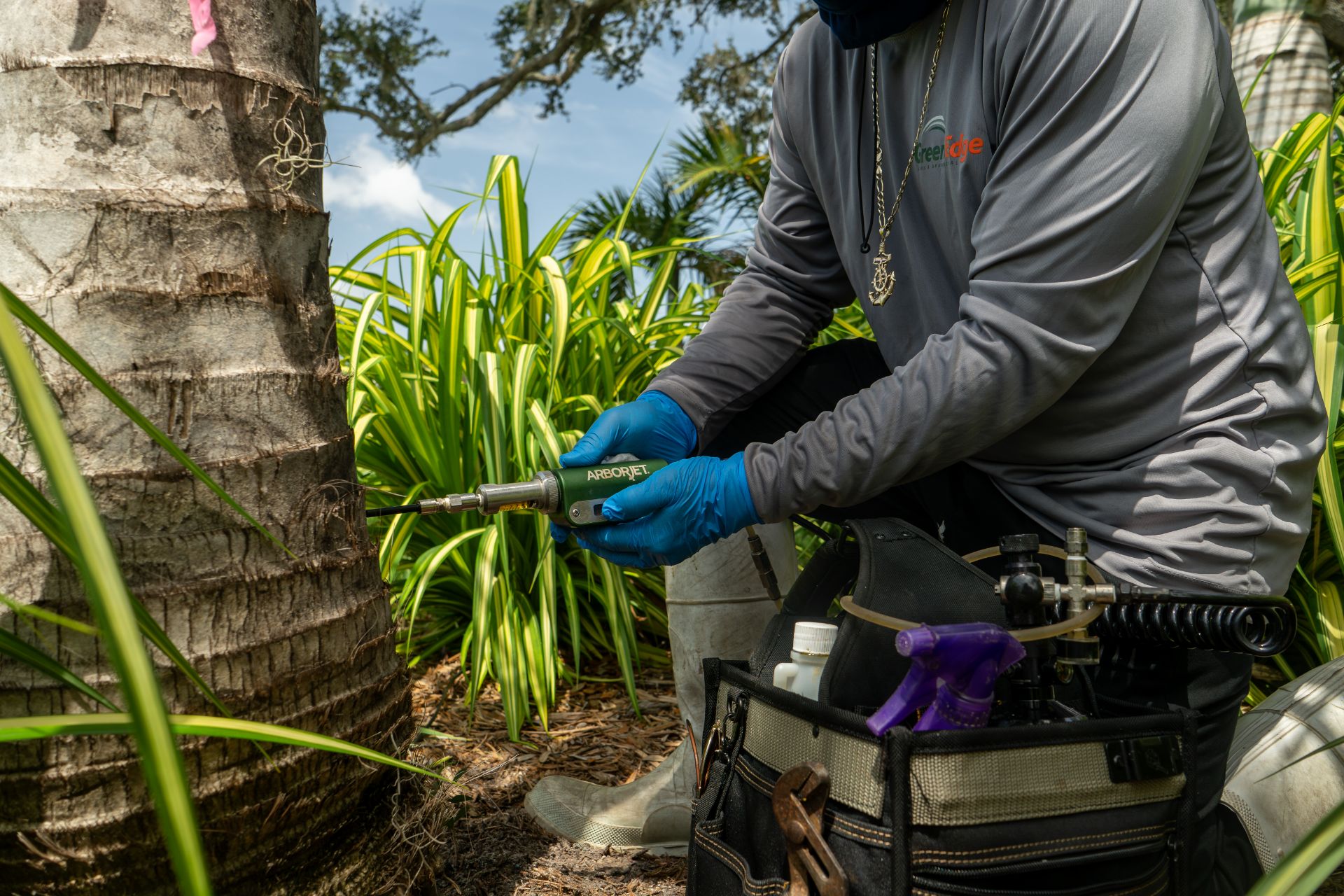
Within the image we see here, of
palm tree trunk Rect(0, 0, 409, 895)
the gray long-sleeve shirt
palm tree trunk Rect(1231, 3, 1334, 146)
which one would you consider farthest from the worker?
palm tree trunk Rect(1231, 3, 1334, 146)

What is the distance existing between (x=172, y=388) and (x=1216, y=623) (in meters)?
1.24

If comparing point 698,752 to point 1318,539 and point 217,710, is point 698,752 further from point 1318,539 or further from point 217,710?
point 1318,539

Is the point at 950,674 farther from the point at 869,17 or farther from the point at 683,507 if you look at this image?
the point at 869,17

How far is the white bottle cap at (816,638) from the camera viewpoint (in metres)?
1.21

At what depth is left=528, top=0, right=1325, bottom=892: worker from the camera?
1270mm

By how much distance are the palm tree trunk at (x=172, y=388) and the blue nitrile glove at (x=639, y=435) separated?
513mm

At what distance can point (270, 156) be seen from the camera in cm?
121

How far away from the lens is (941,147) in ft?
5.01

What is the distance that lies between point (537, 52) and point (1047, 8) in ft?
29.2

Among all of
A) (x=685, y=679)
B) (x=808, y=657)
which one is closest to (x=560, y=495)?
(x=808, y=657)

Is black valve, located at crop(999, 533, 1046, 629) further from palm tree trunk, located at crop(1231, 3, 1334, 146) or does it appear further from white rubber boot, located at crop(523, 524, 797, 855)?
palm tree trunk, located at crop(1231, 3, 1334, 146)

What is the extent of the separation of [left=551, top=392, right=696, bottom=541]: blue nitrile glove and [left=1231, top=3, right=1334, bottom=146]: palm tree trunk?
→ 11.8 ft

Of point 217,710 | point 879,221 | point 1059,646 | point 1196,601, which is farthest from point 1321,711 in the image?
point 217,710

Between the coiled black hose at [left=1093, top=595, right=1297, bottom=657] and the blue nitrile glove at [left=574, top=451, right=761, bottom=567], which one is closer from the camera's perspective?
the coiled black hose at [left=1093, top=595, right=1297, bottom=657]
